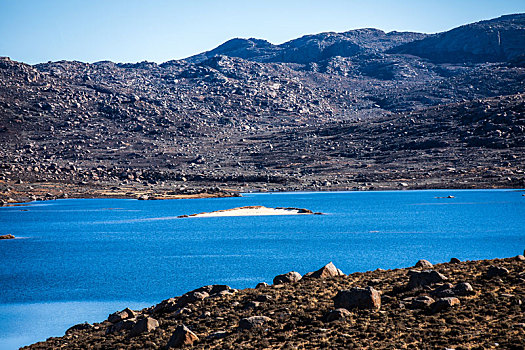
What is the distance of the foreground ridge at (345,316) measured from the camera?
18.4m

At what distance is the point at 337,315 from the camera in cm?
2070

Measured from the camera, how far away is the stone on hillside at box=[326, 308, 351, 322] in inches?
814

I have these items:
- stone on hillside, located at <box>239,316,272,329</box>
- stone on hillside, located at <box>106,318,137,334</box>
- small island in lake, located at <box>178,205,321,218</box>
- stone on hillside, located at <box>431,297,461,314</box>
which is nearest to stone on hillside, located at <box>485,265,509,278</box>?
stone on hillside, located at <box>431,297,461,314</box>

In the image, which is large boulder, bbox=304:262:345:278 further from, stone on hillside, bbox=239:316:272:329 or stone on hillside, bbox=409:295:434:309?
stone on hillside, bbox=409:295:434:309

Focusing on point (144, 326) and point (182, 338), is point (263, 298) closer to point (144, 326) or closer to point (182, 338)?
point (144, 326)

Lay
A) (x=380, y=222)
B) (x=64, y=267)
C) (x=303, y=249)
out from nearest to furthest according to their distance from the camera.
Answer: (x=64, y=267), (x=303, y=249), (x=380, y=222)

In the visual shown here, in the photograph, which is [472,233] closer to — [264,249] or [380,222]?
[380,222]

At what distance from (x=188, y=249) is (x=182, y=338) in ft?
144

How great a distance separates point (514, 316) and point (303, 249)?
138ft

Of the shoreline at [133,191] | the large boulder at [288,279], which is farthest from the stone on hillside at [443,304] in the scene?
the shoreline at [133,191]

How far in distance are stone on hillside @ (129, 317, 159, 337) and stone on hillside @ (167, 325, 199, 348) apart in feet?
8.31

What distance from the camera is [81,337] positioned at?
81.5ft

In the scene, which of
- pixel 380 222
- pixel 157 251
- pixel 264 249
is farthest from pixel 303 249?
pixel 380 222

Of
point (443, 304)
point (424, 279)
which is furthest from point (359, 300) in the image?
point (424, 279)
